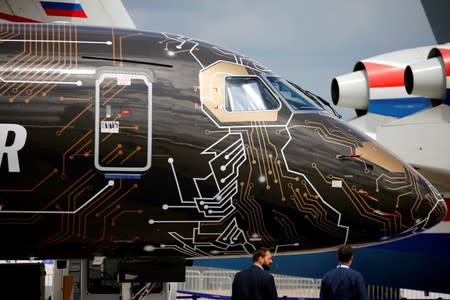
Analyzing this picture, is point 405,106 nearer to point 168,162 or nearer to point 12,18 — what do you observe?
point 12,18

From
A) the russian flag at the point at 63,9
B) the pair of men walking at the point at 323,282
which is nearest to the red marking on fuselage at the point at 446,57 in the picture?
the russian flag at the point at 63,9

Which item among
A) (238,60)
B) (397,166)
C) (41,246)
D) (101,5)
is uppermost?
(101,5)

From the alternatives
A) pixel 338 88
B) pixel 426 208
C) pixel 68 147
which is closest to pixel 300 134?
pixel 426 208

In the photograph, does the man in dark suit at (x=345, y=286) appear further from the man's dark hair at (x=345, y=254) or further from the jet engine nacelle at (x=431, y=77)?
the jet engine nacelle at (x=431, y=77)

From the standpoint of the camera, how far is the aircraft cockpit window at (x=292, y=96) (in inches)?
379

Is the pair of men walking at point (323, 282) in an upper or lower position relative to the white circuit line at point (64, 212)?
lower

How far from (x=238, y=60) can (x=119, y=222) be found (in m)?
2.08

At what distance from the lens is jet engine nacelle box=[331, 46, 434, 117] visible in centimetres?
1848

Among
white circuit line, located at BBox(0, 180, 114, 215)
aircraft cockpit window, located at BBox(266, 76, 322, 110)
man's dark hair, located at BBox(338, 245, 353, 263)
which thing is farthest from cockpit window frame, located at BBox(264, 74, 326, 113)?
white circuit line, located at BBox(0, 180, 114, 215)

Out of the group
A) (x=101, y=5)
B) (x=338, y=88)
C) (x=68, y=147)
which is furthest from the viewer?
(x=338, y=88)

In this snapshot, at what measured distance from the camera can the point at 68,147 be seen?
8836 millimetres

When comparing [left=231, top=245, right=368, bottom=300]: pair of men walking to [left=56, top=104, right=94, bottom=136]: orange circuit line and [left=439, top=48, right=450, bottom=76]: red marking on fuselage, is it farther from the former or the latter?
[left=439, top=48, right=450, bottom=76]: red marking on fuselage

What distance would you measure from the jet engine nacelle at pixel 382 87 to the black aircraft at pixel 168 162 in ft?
29.9

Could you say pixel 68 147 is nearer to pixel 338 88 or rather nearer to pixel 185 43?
pixel 185 43
